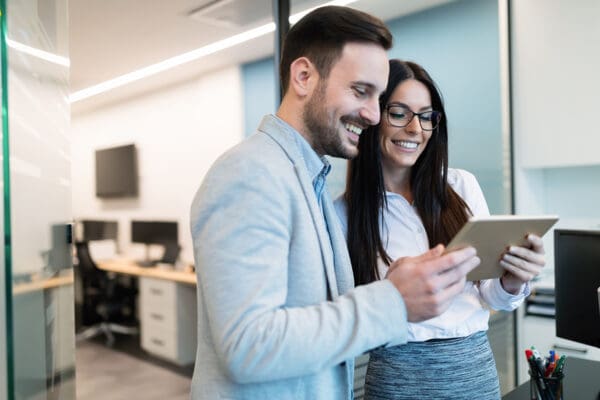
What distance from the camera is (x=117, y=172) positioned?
5629 millimetres

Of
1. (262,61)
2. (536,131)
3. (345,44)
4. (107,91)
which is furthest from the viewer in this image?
(107,91)

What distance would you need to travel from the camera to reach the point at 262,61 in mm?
4051

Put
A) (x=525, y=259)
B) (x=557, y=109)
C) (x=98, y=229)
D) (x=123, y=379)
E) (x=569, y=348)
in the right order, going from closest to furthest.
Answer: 1. (x=525, y=259)
2. (x=569, y=348)
3. (x=557, y=109)
4. (x=123, y=379)
5. (x=98, y=229)

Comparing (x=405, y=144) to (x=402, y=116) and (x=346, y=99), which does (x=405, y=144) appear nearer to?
(x=402, y=116)

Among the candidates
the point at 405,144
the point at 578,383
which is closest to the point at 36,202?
the point at 405,144

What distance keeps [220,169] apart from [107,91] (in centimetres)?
481

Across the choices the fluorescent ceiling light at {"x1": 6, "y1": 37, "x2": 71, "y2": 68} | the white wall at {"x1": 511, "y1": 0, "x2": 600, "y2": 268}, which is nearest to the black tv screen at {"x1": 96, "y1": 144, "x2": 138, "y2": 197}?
the white wall at {"x1": 511, "y1": 0, "x2": 600, "y2": 268}

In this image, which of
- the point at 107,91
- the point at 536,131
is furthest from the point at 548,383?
the point at 107,91

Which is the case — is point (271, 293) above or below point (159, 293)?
above

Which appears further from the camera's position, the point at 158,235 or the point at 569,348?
the point at 158,235

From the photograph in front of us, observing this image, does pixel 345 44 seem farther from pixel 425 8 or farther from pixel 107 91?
pixel 107 91

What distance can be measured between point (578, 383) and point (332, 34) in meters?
1.21

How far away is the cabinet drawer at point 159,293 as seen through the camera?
4254mm

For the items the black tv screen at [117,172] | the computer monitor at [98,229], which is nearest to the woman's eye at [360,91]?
the black tv screen at [117,172]
